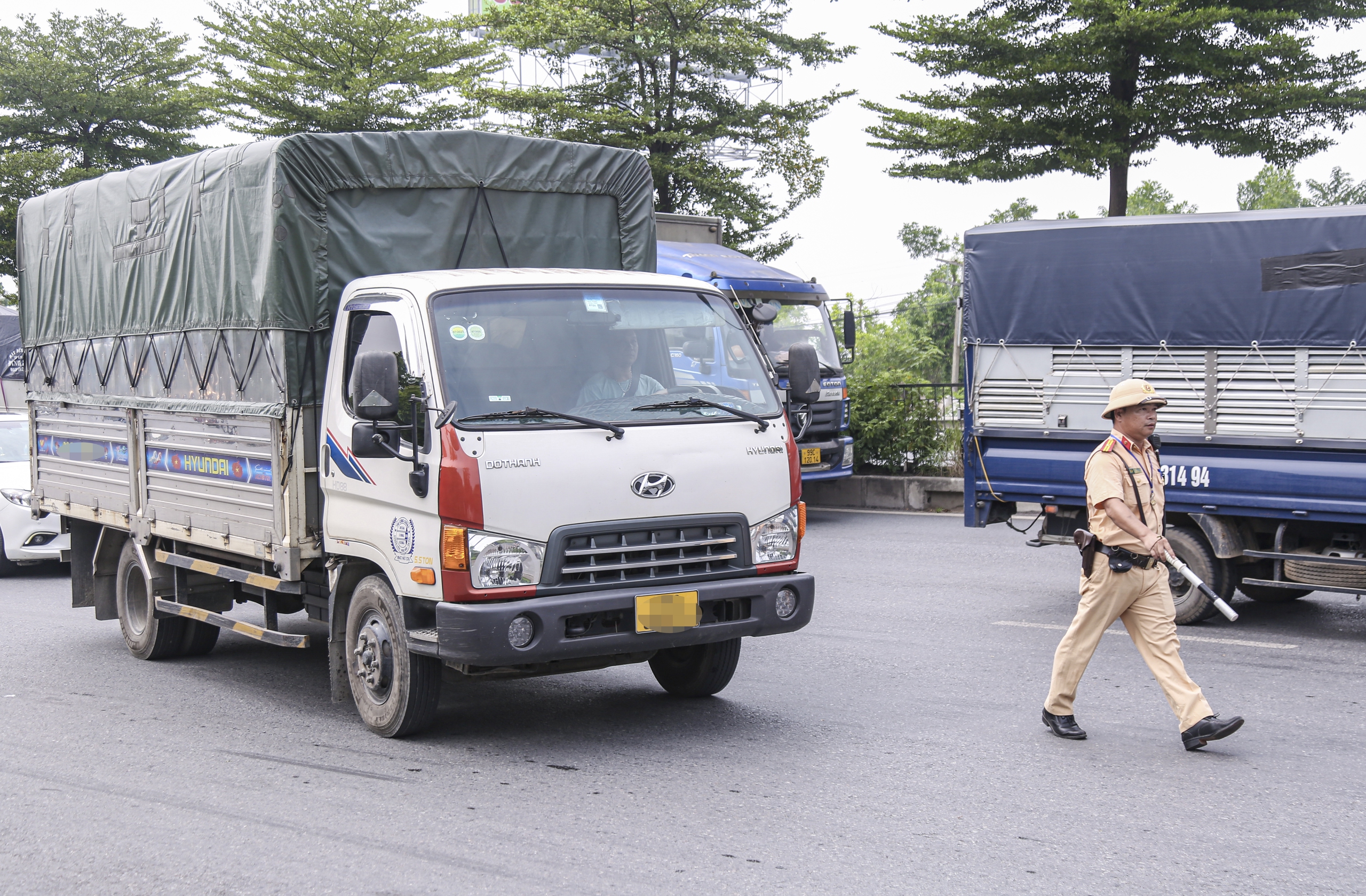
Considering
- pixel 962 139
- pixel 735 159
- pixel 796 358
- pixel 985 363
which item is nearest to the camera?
pixel 796 358

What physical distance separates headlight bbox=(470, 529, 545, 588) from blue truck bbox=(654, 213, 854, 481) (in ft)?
28.8

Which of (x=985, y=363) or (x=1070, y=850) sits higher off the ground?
(x=985, y=363)

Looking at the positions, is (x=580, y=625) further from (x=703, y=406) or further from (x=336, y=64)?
(x=336, y=64)

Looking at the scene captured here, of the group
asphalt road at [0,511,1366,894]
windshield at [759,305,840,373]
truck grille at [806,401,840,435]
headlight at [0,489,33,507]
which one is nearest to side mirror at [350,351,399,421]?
asphalt road at [0,511,1366,894]

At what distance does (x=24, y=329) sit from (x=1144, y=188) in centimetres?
6342

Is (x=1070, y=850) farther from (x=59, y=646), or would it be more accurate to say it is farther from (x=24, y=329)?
(x=24, y=329)

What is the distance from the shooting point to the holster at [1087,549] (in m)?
6.25

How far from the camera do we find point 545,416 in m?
5.88

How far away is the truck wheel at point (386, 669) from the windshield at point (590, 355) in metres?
1.09

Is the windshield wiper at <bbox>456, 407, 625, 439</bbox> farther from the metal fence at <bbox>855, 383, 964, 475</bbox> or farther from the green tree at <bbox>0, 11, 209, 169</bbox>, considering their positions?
the green tree at <bbox>0, 11, 209, 169</bbox>

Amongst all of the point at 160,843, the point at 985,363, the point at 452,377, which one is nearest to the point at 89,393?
the point at 452,377

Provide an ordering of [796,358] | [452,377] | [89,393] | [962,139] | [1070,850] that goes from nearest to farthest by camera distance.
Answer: [1070,850], [452,377], [796,358], [89,393], [962,139]

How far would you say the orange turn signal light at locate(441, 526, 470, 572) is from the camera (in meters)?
5.64

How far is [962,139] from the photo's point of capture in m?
18.0
